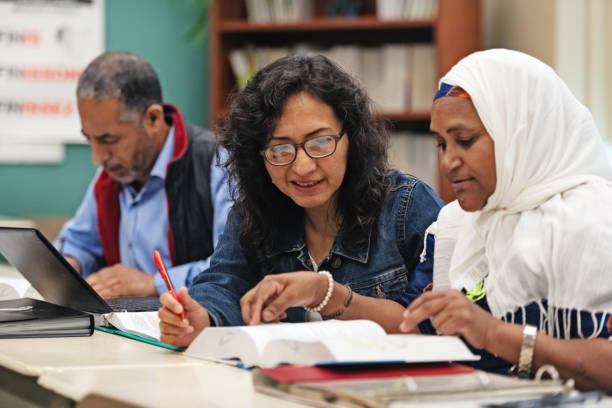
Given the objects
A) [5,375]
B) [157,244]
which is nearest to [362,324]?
[5,375]

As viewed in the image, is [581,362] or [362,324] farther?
[362,324]

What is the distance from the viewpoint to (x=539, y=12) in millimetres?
3256

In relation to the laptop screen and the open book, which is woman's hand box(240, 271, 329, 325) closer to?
the open book

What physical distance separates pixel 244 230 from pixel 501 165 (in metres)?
0.68

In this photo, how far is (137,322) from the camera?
1.69m

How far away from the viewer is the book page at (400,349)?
109cm

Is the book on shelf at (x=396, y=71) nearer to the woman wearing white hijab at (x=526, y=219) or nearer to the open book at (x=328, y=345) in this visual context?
the woman wearing white hijab at (x=526, y=219)

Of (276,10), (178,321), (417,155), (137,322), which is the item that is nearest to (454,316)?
(178,321)

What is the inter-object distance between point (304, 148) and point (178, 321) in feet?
1.54

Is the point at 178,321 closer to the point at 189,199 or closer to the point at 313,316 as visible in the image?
the point at 313,316

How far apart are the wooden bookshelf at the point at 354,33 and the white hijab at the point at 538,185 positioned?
6.58 feet

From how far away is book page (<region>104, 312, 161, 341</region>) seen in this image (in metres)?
1.62

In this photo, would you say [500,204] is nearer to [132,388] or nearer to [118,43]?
[132,388]

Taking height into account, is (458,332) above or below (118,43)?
below
